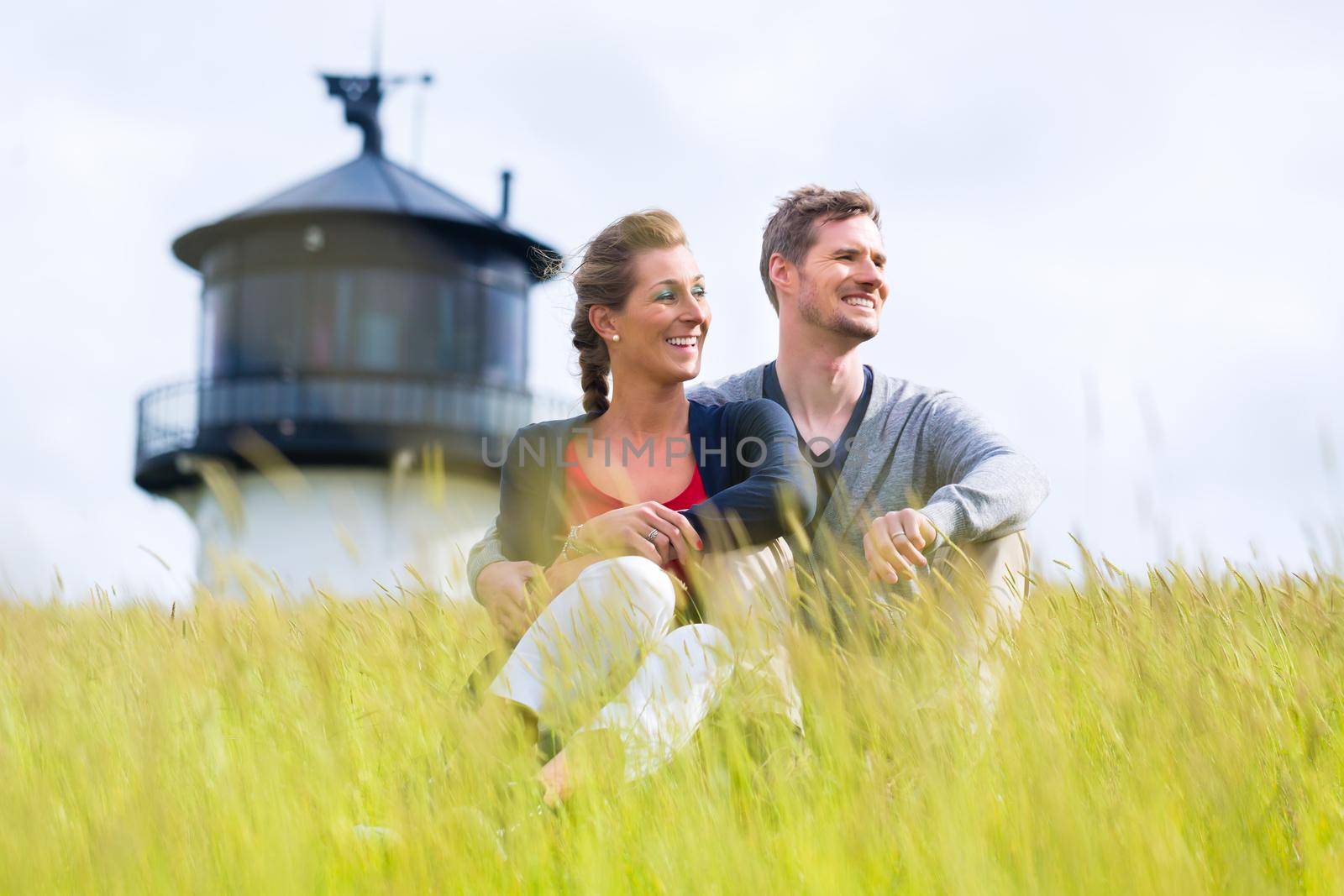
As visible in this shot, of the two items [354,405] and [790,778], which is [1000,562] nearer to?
[790,778]

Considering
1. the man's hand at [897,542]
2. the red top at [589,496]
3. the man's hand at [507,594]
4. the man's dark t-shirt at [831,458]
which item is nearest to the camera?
the man's hand at [897,542]

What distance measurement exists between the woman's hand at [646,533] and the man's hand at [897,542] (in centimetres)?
35

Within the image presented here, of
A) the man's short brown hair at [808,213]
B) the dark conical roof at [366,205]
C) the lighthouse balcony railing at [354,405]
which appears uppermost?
the dark conical roof at [366,205]

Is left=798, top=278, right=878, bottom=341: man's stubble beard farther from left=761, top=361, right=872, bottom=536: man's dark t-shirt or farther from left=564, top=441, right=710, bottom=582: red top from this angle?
left=564, top=441, right=710, bottom=582: red top

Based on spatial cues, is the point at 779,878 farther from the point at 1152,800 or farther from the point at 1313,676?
the point at 1313,676

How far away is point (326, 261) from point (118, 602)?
979cm

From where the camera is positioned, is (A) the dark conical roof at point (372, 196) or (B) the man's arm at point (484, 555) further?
(A) the dark conical roof at point (372, 196)

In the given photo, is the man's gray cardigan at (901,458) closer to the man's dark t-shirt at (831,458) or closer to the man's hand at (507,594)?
the man's dark t-shirt at (831,458)

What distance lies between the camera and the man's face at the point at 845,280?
3.50 m

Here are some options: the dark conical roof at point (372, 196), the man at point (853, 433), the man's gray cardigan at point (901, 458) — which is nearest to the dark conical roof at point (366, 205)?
the dark conical roof at point (372, 196)

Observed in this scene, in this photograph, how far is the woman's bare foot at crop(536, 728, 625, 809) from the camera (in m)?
1.93

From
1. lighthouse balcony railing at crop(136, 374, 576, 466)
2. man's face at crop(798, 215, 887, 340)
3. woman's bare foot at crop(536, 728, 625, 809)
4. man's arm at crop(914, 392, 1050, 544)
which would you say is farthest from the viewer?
lighthouse balcony railing at crop(136, 374, 576, 466)

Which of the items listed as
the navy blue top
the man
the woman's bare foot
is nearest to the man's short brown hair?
the man

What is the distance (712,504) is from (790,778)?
0.73 meters
